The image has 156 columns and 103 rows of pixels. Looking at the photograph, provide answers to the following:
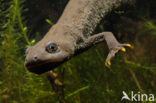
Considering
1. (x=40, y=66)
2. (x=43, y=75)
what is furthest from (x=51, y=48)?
(x=43, y=75)

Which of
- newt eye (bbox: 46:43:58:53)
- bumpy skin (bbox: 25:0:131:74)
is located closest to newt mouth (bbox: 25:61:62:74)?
bumpy skin (bbox: 25:0:131:74)

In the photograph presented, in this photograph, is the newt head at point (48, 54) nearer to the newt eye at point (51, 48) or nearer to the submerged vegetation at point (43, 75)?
the newt eye at point (51, 48)

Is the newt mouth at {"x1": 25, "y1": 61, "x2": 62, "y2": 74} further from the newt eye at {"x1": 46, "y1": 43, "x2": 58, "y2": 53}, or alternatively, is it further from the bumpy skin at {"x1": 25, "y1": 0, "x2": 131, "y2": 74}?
the newt eye at {"x1": 46, "y1": 43, "x2": 58, "y2": 53}

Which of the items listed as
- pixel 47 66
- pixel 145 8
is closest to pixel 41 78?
pixel 47 66

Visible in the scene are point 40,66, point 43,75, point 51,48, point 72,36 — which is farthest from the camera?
point 43,75

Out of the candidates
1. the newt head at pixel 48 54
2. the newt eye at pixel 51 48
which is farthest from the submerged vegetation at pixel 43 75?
the newt eye at pixel 51 48

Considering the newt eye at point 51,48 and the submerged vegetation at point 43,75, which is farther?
the submerged vegetation at point 43,75

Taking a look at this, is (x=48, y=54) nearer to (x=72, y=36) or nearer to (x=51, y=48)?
(x=51, y=48)

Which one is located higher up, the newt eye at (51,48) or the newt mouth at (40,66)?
the newt eye at (51,48)
